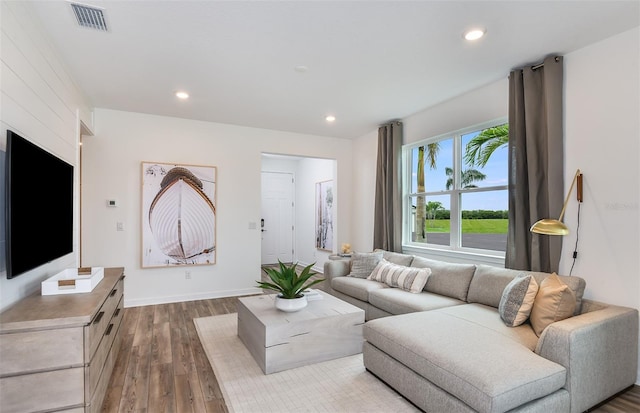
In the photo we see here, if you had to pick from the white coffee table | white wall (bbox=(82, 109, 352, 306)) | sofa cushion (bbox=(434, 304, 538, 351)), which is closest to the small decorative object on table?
the white coffee table

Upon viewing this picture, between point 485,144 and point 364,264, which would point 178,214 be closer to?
point 364,264

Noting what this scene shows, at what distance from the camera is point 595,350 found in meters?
2.06

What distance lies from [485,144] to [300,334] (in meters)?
2.98

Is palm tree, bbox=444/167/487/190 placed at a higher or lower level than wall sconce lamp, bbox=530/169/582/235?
higher

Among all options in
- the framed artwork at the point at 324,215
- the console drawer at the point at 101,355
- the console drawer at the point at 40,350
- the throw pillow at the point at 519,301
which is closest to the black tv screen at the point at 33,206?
the console drawer at the point at 40,350

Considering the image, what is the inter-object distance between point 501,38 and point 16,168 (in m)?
3.41

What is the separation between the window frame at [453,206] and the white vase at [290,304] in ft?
7.08

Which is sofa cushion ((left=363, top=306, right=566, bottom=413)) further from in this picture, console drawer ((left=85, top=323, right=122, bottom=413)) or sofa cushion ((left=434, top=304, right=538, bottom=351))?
console drawer ((left=85, top=323, right=122, bottom=413))

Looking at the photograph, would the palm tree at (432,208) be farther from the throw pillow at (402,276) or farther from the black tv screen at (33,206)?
the black tv screen at (33,206)

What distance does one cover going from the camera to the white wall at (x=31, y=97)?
1.95 metres

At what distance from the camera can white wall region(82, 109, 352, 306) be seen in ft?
14.6

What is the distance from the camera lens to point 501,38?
264 centimetres

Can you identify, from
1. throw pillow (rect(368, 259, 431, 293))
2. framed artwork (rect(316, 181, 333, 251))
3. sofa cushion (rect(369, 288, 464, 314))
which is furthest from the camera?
framed artwork (rect(316, 181, 333, 251))

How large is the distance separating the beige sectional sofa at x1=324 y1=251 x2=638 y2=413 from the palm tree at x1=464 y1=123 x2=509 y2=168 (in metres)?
1.49
